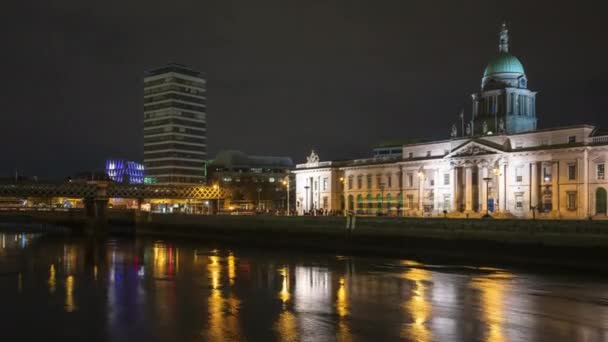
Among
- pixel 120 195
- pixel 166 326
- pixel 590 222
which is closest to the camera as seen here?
pixel 166 326

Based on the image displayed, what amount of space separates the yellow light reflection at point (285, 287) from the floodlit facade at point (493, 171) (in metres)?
35.8

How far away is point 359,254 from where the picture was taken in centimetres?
6525

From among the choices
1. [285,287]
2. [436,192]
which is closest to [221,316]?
[285,287]

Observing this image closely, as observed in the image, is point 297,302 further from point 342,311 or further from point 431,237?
point 431,237

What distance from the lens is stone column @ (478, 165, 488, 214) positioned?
95481 mm

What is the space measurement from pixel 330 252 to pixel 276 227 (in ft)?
52.2

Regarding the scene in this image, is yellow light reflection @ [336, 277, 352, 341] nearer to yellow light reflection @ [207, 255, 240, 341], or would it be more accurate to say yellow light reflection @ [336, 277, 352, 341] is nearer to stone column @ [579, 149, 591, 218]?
yellow light reflection @ [207, 255, 240, 341]

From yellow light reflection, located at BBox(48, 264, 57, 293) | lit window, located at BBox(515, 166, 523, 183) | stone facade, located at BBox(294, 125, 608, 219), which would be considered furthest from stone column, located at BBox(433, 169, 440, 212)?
yellow light reflection, located at BBox(48, 264, 57, 293)

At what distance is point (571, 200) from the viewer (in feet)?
279

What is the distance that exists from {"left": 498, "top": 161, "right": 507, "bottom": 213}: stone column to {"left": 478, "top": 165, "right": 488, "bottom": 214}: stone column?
2223mm

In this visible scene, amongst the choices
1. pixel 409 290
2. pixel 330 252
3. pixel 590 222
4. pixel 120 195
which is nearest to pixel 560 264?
A: pixel 590 222

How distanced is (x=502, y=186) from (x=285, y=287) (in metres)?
60.4

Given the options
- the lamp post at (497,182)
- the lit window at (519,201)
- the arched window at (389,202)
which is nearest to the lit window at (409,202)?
the arched window at (389,202)

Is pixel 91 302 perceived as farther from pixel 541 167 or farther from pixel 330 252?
pixel 541 167
